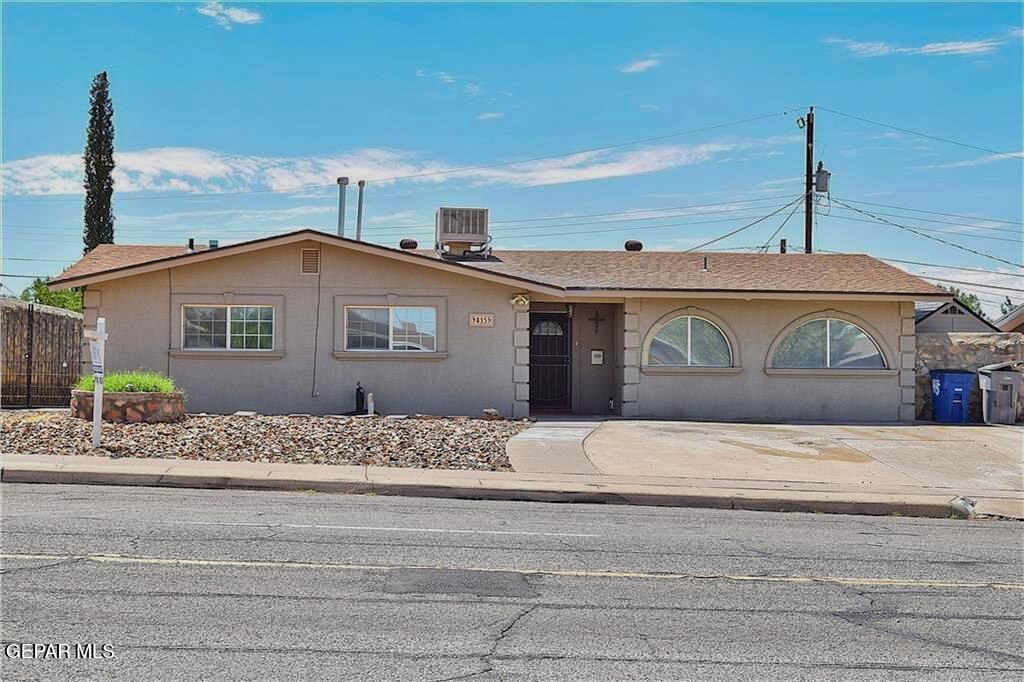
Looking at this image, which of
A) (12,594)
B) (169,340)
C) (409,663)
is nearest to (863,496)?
(409,663)

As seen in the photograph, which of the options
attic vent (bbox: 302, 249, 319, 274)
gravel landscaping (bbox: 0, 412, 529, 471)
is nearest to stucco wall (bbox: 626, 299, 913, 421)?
gravel landscaping (bbox: 0, 412, 529, 471)

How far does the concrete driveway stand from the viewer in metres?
13.1

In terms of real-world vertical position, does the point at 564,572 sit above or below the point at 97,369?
below

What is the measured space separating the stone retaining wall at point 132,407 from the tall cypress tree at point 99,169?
77.1ft

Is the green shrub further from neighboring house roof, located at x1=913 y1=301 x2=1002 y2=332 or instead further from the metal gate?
neighboring house roof, located at x1=913 y1=301 x2=1002 y2=332

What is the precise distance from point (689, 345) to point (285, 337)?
846 cm

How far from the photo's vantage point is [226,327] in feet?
65.0

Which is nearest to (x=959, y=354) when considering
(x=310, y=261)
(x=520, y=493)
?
(x=520, y=493)

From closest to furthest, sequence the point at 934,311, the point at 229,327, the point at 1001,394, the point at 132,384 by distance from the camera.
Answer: the point at 132,384 → the point at 229,327 → the point at 1001,394 → the point at 934,311

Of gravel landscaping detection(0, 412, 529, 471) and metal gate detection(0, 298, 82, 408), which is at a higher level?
metal gate detection(0, 298, 82, 408)

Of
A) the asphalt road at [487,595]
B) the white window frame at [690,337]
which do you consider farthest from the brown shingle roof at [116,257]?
the asphalt road at [487,595]

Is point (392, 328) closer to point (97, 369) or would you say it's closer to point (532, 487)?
point (97, 369)

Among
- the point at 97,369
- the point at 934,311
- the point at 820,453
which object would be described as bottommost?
the point at 820,453

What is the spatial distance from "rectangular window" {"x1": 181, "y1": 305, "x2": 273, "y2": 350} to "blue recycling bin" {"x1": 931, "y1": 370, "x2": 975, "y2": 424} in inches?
561
